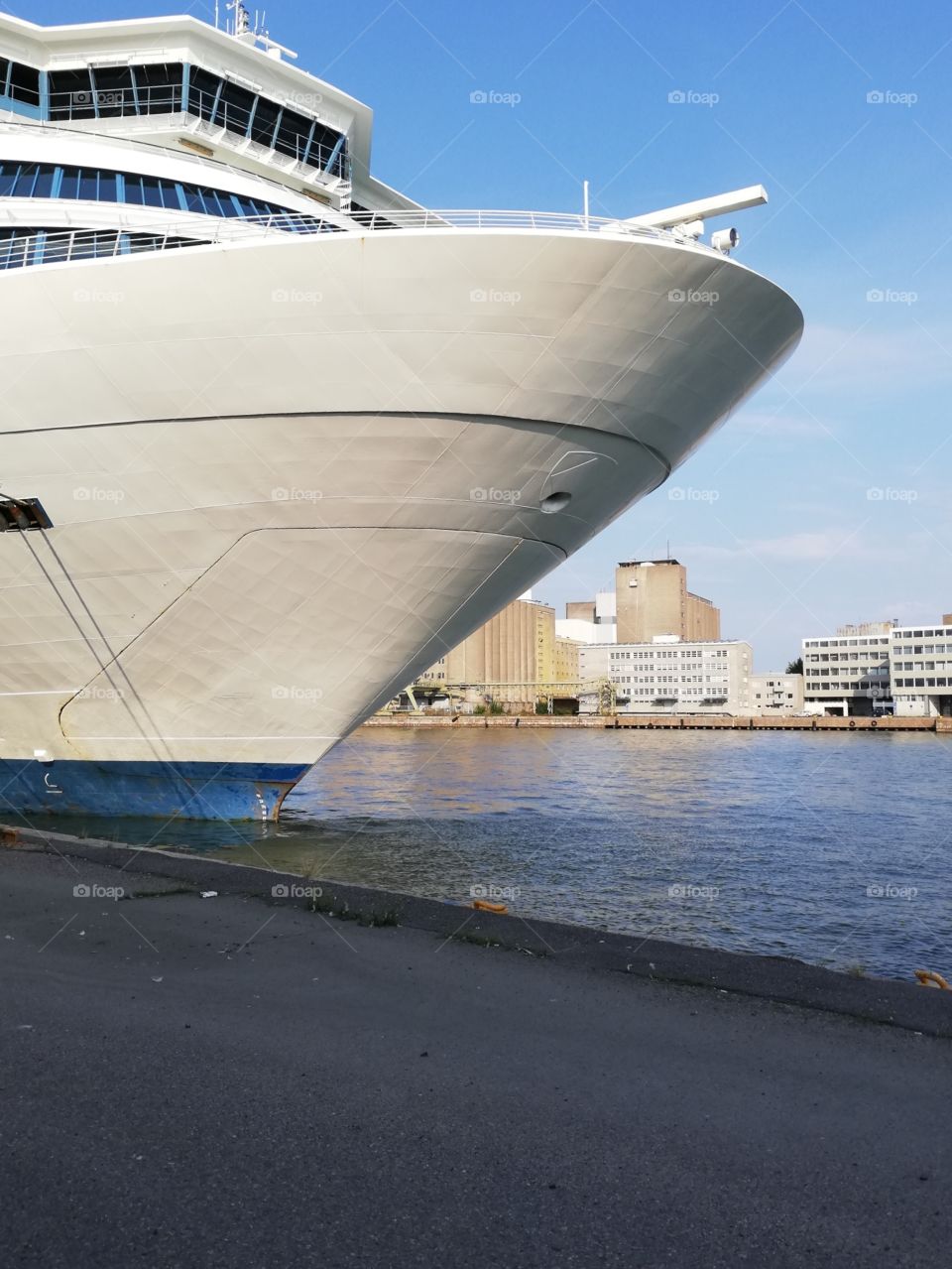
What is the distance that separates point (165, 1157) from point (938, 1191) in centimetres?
265

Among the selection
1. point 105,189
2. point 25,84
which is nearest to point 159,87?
point 25,84

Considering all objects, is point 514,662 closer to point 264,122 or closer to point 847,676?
point 847,676

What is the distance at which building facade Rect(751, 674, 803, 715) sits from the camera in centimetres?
12706

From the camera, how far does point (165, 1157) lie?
3.31m

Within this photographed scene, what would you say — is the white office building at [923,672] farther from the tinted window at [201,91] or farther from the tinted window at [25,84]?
the tinted window at [25,84]

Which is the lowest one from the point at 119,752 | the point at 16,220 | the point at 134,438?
the point at 119,752

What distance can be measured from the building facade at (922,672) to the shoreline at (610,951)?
105 metres

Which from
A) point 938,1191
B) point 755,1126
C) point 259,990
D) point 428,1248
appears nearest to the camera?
point 428,1248

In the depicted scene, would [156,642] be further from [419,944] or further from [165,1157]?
[165,1157]

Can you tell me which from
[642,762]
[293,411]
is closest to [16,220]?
[293,411]

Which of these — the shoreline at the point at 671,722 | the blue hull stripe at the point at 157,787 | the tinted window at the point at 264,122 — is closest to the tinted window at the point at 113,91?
the tinted window at the point at 264,122

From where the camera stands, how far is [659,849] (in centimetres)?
1692

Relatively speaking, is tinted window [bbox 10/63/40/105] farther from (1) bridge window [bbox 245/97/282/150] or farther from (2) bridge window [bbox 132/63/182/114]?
(1) bridge window [bbox 245/97/282/150]

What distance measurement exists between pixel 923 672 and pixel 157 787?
10430 cm
